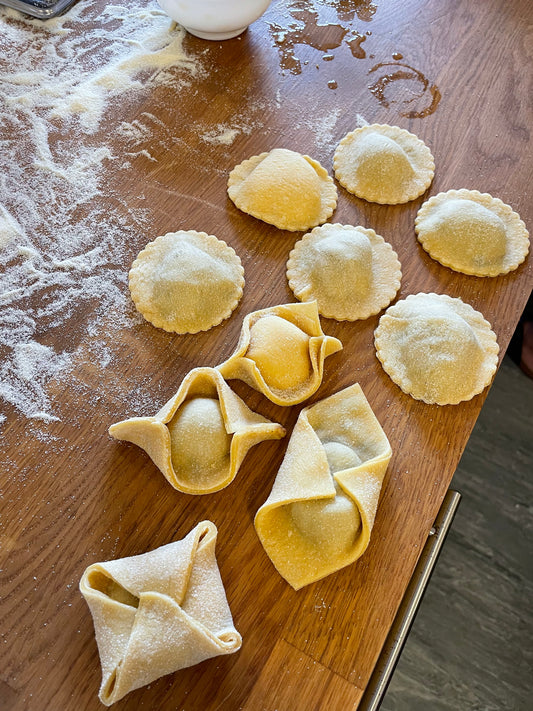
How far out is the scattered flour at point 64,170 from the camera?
1.24 m

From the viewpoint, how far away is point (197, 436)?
106cm

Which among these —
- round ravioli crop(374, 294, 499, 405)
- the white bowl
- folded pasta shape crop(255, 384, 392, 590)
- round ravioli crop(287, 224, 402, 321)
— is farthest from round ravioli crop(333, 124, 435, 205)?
folded pasta shape crop(255, 384, 392, 590)

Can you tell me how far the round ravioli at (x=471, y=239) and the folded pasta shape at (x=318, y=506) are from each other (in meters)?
0.49

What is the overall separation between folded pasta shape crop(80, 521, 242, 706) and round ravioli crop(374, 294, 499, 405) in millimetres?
487

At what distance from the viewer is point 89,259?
1.33m

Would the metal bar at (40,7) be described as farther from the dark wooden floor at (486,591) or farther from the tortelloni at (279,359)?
the dark wooden floor at (486,591)

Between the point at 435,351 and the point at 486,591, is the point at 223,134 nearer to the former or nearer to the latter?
the point at 435,351

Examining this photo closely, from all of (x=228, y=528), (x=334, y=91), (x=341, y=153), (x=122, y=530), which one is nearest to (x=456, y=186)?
(x=341, y=153)

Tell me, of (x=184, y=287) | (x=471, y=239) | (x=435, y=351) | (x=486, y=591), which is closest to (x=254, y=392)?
(x=184, y=287)

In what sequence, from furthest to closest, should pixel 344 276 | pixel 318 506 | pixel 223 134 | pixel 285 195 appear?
pixel 223 134
pixel 285 195
pixel 344 276
pixel 318 506

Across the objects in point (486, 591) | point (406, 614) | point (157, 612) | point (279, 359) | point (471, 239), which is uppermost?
point (471, 239)

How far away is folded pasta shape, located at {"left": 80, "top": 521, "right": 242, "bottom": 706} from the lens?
871 mm

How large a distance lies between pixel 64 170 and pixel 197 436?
0.76m

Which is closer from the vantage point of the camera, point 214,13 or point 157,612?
point 157,612
